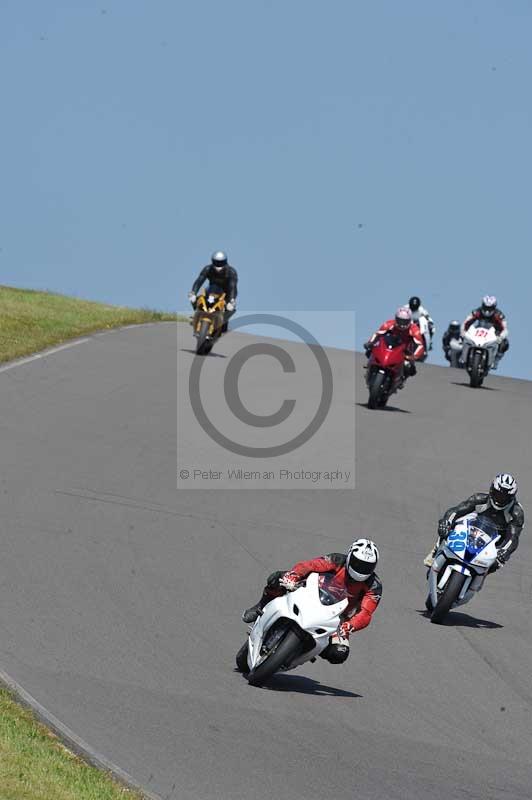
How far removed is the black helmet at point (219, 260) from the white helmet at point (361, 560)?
59.0ft

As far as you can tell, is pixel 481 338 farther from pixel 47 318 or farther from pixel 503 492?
pixel 503 492

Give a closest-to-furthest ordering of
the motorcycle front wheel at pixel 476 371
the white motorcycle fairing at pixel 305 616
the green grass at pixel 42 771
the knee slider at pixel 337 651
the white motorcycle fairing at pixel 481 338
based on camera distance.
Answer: the green grass at pixel 42 771 → the white motorcycle fairing at pixel 305 616 → the knee slider at pixel 337 651 → the white motorcycle fairing at pixel 481 338 → the motorcycle front wheel at pixel 476 371

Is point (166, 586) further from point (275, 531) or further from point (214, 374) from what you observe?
point (214, 374)

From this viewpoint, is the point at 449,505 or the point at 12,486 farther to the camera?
the point at 449,505

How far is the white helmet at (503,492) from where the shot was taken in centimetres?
1377

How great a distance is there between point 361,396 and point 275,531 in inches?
434

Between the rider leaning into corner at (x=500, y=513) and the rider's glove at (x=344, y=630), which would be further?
the rider leaning into corner at (x=500, y=513)

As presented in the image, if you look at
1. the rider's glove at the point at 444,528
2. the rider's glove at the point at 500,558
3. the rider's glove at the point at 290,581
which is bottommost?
the rider's glove at the point at 500,558

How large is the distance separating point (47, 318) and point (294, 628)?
2110 cm

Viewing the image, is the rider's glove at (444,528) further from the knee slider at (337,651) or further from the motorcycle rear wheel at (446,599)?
the knee slider at (337,651)

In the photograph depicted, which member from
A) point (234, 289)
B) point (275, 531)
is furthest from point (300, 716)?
point (234, 289)

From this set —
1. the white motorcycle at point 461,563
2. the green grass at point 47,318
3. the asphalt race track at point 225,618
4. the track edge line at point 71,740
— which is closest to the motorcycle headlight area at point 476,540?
the white motorcycle at point 461,563

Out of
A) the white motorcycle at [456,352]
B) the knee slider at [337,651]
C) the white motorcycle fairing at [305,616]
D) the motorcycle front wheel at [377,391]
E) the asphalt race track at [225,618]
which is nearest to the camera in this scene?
the asphalt race track at [225,618]

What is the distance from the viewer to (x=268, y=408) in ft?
79.1
